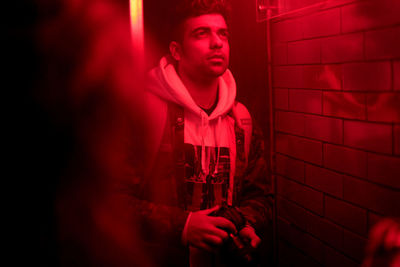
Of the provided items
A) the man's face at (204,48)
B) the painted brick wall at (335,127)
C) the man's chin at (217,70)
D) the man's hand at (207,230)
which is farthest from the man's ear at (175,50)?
the man's hand at (207,230)

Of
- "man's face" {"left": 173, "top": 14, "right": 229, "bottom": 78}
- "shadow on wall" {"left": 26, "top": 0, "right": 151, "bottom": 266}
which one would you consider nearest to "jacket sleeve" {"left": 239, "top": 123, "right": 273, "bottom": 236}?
"man's face" {"left": 173, "top": 14, "right": 229, "bottom": 78}

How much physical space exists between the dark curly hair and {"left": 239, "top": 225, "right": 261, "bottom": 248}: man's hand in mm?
612

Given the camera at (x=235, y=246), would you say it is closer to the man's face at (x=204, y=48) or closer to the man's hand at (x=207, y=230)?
the man's hand at (x=207, y=230)

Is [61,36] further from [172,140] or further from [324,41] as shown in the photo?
[324,41]

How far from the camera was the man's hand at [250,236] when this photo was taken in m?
1.23

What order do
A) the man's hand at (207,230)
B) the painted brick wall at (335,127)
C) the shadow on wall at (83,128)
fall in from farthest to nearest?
the shadow on wall at (83,128) < the man's hand at (207,230) < the painted brick wall at (335,127)

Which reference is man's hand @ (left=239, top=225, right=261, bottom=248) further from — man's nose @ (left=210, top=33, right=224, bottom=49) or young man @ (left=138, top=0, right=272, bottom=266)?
man's nose @ (left=210, top=33, right=224, bottom=49)

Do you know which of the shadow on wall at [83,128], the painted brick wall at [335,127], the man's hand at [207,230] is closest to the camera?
the painted brick wall at [335,127]

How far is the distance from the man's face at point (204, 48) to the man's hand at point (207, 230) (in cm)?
43

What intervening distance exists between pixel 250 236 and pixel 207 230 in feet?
0.46

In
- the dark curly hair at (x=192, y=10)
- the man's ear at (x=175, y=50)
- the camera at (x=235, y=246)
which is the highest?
the dark curly hair at (x=192, y=10)

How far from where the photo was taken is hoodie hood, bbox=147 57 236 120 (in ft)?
3.99

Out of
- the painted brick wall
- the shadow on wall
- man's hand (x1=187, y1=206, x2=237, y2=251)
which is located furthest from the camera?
the shadow on wall

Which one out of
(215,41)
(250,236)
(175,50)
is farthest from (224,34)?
(250,236)
